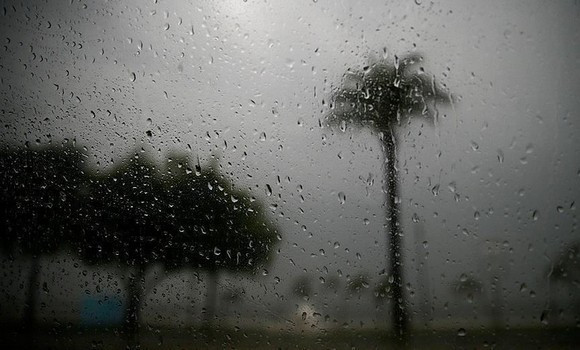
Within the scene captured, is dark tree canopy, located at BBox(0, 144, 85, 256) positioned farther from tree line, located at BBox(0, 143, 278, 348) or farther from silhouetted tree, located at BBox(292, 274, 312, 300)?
silhouetted tree, located at BBox(292, 274, 312, 300)

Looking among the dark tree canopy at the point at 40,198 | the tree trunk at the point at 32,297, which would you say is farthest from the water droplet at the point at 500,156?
the tree trunk at the point at 32,297

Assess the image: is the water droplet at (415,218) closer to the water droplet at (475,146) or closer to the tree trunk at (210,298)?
the water droplet at (475,146)

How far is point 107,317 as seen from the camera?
1093 millimetres

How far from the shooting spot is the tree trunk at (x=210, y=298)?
1054mm

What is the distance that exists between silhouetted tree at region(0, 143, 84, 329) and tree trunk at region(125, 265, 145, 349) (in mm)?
226

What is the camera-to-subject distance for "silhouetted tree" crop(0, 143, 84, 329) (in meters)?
1.18

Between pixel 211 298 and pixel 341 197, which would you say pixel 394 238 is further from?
pixel 211 298

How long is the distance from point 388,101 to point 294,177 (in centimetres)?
31

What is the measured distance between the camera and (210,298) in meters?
1.07

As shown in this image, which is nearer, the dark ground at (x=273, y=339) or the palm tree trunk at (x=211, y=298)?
the dark ground at (x=273, y=339)

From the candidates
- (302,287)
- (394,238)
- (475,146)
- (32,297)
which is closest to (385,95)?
(475,146)

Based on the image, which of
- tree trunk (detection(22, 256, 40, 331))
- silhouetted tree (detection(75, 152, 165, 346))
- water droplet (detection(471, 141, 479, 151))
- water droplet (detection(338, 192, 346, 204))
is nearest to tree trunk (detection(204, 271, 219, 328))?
silhouetted tree (detection(75, 152, 165, 346))

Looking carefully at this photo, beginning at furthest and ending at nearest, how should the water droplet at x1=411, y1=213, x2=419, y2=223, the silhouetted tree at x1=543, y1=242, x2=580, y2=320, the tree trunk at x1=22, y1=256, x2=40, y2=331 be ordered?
the tree trunk at x1=22, y1=256, x2=40, y2=331
the water droplet at x1=411, y1=213, x2=419, y2=223
the silhouetted tree at x1=543, y1=242, x2=580, y2=320

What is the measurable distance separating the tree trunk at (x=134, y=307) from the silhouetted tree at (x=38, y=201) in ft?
0.74
